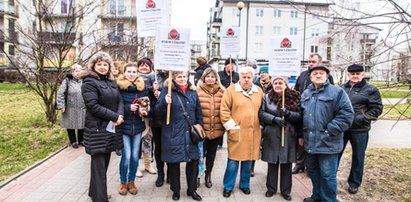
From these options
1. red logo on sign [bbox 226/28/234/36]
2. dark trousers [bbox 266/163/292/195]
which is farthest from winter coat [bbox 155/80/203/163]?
red logo on sign [bbox 226/28/234/36]

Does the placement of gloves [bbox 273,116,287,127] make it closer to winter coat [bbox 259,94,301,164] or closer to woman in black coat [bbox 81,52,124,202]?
winter coat [bbox 259,94,301,164]

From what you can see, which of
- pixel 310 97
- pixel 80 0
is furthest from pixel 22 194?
pixel 80 0

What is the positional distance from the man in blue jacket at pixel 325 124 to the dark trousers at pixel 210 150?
1.47 metres

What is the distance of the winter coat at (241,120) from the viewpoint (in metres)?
5.26

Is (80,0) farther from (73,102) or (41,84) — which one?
(73,102)

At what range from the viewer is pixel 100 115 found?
445 cm

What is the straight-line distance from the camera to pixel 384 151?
8875mm

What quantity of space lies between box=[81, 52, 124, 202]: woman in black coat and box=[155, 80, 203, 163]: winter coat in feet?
2.18

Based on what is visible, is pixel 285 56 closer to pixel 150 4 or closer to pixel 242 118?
pixel 242 118

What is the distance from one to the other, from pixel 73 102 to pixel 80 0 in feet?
13.4

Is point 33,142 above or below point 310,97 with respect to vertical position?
below

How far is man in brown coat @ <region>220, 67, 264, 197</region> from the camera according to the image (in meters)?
5.26

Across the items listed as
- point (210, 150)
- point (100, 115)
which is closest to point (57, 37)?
point (100, 115)

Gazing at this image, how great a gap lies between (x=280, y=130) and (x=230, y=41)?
409 centimetres
